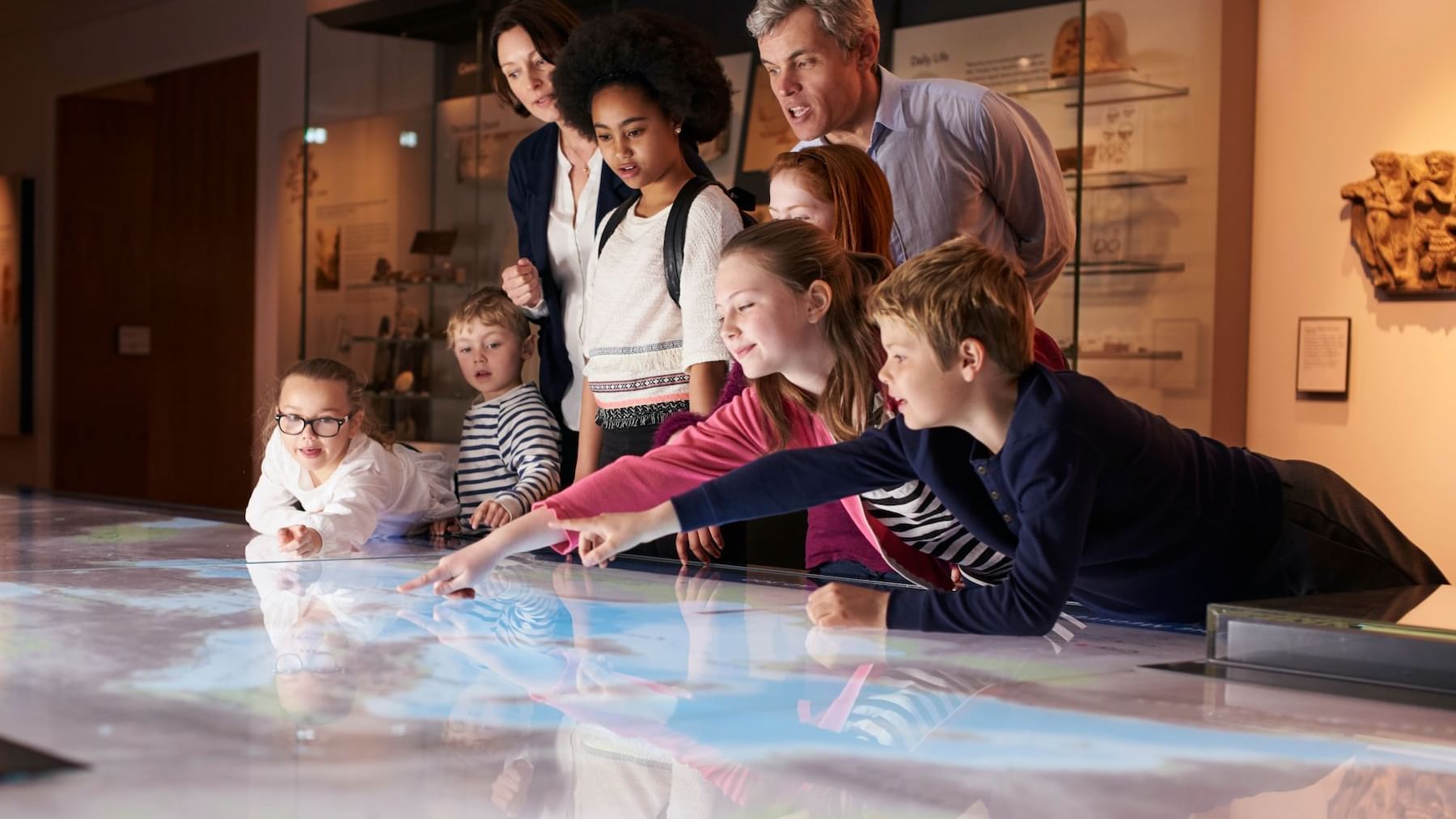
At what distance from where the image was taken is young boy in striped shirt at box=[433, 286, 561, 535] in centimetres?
306

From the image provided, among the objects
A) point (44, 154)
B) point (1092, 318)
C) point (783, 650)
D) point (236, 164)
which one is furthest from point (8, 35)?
point (783, 650)

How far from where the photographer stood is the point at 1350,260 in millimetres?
4680

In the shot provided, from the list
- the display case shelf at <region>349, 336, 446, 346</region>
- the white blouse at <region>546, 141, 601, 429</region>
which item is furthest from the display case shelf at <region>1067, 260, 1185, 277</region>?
the display case shelf at <region>349, 336, 446, 346</region>

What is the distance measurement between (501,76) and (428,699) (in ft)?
7.74

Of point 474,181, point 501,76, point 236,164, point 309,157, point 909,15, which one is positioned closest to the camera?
point 501,76

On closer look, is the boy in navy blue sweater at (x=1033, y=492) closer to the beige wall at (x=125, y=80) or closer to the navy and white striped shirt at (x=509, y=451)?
the navy and white striped shirt at (x=509, y=451)

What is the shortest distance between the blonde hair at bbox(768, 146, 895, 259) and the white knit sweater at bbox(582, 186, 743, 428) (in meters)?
0.28

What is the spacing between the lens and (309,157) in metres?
5.79

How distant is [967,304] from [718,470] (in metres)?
0.60

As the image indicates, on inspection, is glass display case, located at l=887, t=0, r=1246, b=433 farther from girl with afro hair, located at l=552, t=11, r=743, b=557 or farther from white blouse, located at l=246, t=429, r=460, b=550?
white blouse, located at l=246, t=429, r=460, b=550

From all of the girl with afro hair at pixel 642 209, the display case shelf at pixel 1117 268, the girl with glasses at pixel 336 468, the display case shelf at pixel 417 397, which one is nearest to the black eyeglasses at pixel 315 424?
the girl with glasses at pixel 336 468

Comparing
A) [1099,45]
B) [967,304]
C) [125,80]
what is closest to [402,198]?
[1099,45]

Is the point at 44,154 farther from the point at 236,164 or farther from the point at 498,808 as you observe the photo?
the point at 498,808

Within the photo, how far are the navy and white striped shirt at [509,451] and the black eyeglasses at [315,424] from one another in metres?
0.33
